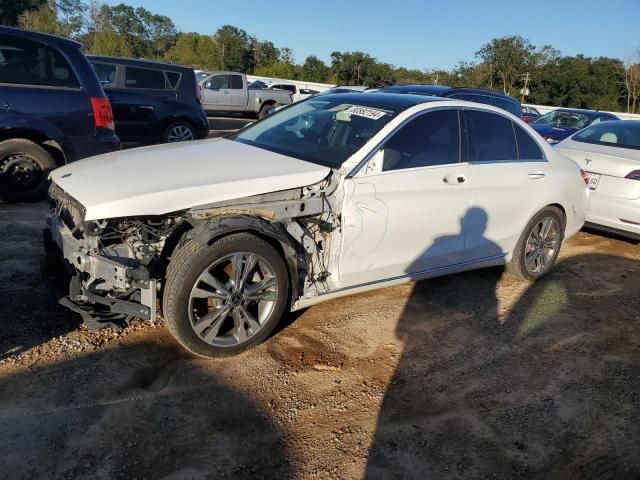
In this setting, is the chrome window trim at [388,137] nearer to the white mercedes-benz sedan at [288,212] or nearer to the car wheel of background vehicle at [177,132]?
the white mercedes-benz sedan at [288,212]

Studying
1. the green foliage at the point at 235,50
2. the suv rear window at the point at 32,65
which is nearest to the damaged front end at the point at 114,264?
the suv rear window at the point at 32,65

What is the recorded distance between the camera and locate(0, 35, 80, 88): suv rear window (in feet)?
19.1

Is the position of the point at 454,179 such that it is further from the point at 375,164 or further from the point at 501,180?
the point at 375,164

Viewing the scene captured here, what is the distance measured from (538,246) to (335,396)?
3094mm

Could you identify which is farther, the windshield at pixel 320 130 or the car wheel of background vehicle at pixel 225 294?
the windshield at pixel 320 130

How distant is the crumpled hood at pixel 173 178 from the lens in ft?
10.2

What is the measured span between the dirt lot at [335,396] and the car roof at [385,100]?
5.34 feet

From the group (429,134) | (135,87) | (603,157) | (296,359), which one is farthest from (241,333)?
(135,87)

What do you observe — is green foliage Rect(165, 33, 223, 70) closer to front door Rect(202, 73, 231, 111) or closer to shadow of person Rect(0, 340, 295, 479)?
front door Rect(202, 73, 231, 111)

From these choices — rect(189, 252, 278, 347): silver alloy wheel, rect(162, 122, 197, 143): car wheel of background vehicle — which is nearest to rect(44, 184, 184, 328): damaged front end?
rect(189, 252, 278, 347): silver alloy wheel

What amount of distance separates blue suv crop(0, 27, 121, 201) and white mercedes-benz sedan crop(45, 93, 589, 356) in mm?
2367

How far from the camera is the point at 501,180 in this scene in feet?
15.5

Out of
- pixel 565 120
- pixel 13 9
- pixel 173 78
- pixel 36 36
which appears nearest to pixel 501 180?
pixel 36 36

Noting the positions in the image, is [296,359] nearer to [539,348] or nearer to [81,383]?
[81,383]
